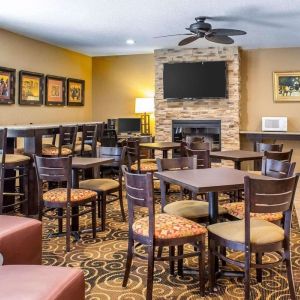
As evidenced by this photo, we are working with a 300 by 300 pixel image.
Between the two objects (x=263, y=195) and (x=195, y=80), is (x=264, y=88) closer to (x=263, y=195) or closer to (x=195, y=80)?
(x=195, y=80)

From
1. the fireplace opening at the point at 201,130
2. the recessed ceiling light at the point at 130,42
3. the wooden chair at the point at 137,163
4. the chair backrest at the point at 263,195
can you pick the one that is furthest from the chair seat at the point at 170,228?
the fireplace opening at the point at 201,130

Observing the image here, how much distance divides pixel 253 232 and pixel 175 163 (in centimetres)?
130

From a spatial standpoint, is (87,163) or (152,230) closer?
(152,230)

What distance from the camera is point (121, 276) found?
324cm

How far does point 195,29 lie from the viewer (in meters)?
6.04

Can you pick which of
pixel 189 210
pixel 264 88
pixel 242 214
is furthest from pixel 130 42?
pixel 242 214

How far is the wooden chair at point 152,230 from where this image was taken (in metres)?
2.68

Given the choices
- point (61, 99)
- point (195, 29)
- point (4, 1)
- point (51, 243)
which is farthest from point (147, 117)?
point (51, 243)

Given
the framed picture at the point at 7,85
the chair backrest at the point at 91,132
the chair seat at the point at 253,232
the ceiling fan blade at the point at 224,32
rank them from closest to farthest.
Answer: the chair seat at the point at 253,232 → the ceiling fan blade at the point at 224,32 → the chair backrest at the point at 91,132 → the framed picture at the point at 7,85

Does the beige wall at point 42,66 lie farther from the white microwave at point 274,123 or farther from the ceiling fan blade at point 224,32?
the white microwave at point 274,123

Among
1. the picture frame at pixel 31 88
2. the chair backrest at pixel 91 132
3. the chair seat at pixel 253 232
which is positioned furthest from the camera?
the picture frame at pixel 31 88

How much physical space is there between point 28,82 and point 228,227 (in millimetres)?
5927

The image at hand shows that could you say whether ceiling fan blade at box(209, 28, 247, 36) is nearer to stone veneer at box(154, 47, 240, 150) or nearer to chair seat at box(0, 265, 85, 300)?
stone veneer at box(154, 47, 240, 150)

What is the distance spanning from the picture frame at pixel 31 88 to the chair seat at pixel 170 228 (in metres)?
5.34
